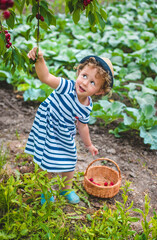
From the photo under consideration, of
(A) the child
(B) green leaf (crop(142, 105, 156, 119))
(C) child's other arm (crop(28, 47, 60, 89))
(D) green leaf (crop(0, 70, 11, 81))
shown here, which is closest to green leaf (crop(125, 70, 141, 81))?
(B) green leaf (crop(142, 105, 156, 119))

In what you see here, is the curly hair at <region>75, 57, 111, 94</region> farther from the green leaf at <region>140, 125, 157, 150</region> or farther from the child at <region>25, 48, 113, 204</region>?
the green leaf at <region>140, 125, 157, 150</region>

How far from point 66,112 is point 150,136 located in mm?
1305

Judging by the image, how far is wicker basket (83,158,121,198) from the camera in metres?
2.20

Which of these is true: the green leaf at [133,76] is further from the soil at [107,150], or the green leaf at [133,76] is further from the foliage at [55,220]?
the foliage at [55,220]

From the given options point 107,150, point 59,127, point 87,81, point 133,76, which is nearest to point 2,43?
point 87,81

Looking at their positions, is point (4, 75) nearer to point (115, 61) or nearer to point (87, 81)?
point (115, 61)

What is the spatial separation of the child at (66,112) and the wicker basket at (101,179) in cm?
29

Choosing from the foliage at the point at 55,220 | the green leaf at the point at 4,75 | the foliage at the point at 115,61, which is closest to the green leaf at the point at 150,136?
the foliage at the point at 115,61

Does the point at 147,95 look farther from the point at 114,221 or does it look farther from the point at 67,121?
the point at 114,221

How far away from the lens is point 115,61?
14.8 ft

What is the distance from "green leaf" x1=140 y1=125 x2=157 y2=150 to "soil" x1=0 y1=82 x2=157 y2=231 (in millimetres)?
130

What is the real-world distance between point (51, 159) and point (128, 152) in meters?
1.18

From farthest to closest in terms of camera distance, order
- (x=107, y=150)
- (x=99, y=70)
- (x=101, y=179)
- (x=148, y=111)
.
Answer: (x=148, y=111)
(x=107, y=150)
(x=101, y=179)
(x=99, y=70)

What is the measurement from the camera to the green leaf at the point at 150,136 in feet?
9.45
